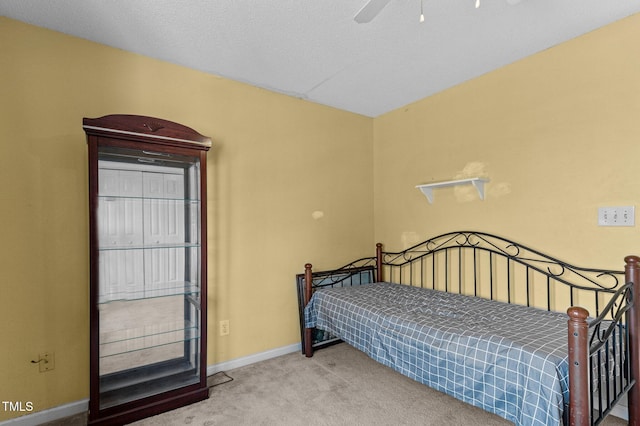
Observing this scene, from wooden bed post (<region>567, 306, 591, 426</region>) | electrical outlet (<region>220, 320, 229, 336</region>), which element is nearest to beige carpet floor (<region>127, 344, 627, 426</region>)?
electrical outlet (<region>220, 320, 229, 336</region>)

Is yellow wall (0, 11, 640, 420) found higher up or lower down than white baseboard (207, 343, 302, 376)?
higher up

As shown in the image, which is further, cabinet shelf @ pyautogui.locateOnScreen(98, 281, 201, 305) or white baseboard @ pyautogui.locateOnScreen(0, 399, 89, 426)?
cabinet shelf @ pyautogui.locateOnScreen(98, 281, 201, 305)

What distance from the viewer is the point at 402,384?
7.78 feet

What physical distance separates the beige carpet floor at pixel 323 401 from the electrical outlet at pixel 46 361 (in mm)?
662

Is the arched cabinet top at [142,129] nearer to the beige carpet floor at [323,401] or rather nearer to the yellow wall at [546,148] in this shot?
the beige carpet floor at [323,401]

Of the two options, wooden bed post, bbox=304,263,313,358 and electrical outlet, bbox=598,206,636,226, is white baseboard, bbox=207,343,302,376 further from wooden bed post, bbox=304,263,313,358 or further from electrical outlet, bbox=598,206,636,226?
electrical outlet, bbox=598,206,636,226

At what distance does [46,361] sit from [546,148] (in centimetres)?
358

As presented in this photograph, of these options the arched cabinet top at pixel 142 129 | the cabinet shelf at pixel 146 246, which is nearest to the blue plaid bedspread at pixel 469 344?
the cabinet shelf at pixel 146 246

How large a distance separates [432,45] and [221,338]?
8.93ft

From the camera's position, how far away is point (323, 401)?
7.13 feet

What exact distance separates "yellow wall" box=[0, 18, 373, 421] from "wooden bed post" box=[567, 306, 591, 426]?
218 cm

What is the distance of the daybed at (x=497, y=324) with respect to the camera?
1377mm

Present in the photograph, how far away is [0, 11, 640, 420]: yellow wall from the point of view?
6.45 ft

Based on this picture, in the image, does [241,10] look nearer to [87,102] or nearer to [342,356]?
[87,102]
